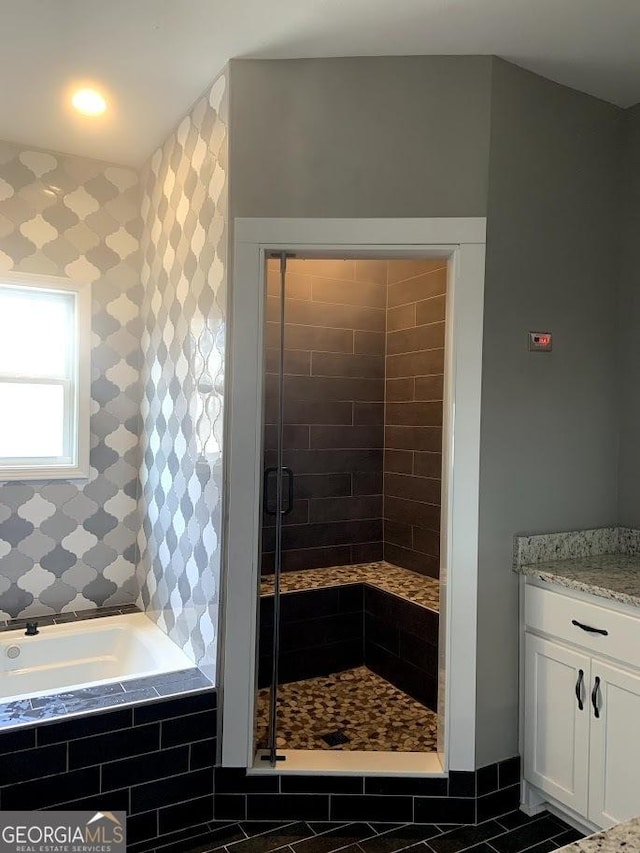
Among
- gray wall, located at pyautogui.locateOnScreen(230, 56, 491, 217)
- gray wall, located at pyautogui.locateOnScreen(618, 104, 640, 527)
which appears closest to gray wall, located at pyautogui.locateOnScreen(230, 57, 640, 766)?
gray wall, located at pyautogui.locateOnScreen(230, 56, 491, 217)

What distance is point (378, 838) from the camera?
85.3 inches

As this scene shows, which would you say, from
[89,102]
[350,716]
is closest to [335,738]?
[350,716]

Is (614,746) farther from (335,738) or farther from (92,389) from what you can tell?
(92,389)

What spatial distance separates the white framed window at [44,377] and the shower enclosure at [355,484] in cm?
102

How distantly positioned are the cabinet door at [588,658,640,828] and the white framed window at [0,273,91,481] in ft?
8.35

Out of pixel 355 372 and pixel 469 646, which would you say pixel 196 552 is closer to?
pixel 469 646

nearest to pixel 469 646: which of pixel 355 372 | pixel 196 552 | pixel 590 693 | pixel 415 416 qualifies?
pixel 590 693

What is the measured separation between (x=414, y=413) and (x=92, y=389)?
1903mm

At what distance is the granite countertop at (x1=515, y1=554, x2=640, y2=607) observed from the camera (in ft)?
6.67

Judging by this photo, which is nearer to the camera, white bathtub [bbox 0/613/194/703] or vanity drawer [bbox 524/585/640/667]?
vanity drawer [bbox 524/585/640/667]

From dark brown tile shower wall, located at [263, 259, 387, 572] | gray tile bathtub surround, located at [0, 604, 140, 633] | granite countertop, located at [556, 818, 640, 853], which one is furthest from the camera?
A: dark brown tile shower wall, located at [263, 259, 387, 572]

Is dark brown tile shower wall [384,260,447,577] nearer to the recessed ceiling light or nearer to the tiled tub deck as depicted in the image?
→ the tiled tub deck

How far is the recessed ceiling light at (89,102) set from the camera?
2.56 m

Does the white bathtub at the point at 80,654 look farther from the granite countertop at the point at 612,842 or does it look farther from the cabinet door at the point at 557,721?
the granite countertop at the point at 612,842
